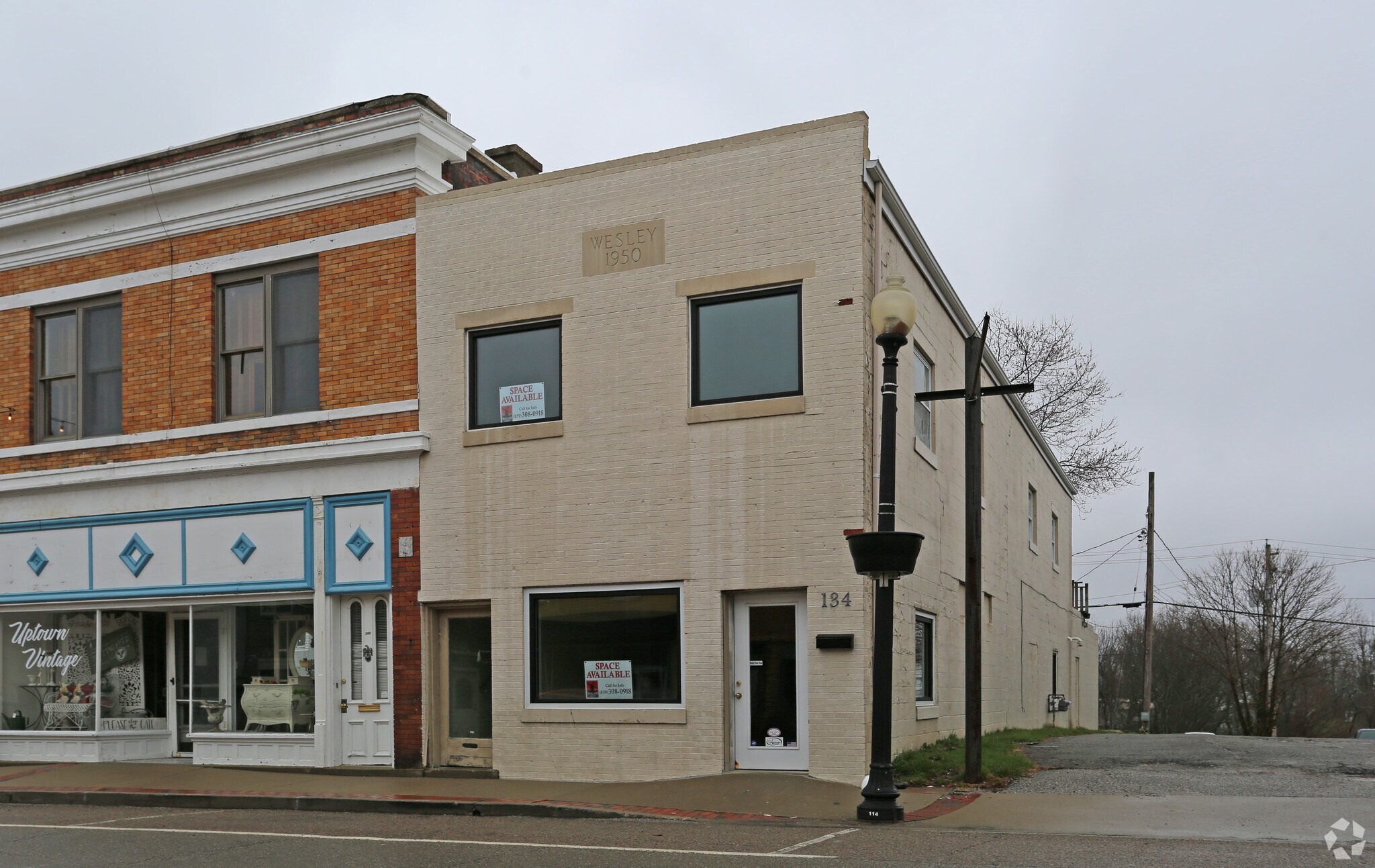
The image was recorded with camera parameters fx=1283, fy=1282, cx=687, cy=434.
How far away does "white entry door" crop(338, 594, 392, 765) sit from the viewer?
637 inches

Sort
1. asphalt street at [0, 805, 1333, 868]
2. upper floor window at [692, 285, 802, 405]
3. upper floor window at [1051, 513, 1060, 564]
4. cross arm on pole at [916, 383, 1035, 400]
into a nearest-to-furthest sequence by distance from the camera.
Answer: asphalt street at [0, 805, 1333, 868]
cross arm on pole at [916, 383, 1035, 400]
upper floor window at [692, 285, 802, 405]
upper floor window at [1051, 513, 1060, 564]

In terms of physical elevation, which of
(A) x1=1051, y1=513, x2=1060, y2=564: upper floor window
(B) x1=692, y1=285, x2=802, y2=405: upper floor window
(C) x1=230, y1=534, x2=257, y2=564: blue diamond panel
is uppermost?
(B) x1=692, y1=285, x2=802, y2=405: upper floor window

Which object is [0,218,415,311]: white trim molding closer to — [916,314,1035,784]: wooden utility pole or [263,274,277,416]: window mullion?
[263,274,277,416]: window mullion

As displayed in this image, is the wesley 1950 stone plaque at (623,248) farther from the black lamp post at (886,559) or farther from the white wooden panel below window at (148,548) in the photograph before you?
the white wooden panel below window at (148,548)

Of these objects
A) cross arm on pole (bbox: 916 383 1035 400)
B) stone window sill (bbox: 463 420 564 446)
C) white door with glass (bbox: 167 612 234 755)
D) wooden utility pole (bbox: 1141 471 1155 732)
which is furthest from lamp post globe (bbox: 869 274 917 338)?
wooden utility pole (bbox: 1141 471 1155 732)

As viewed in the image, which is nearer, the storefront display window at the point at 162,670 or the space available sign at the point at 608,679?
the space available sign at the point at 608,679

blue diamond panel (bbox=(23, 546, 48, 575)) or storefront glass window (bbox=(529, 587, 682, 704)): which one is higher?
blue diamond panel (bbox=(23, 546, 48, 575))

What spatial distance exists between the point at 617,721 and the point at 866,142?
713 centimetres

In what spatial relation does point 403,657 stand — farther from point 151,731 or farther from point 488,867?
point 488,867

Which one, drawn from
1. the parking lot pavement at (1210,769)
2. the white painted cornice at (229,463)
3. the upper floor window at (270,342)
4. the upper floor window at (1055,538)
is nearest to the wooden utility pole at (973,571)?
the parking lot pavement at (1210,769)

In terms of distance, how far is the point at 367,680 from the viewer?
16.4 metres

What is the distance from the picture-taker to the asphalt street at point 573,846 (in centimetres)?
897

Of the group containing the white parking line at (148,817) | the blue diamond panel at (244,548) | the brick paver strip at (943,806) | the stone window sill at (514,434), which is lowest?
the white parking line at (148,817)

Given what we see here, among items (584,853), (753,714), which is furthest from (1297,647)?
(584,853)
